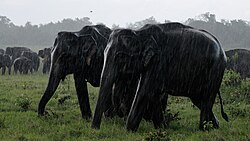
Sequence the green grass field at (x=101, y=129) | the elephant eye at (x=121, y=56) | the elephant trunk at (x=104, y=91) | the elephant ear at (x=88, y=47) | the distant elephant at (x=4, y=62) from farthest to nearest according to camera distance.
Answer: the distant elephant at (x=4, y=62), the elephant ear at (x=88, y=47), the elephant eye at (x=121, y=56), the elephant trunk at (x=104, y=91), the green grass field at (x=101, y=129)

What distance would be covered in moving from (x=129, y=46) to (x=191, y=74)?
1.35 metres

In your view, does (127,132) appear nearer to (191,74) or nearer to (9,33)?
(191,74)

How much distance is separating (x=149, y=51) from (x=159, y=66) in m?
0.35

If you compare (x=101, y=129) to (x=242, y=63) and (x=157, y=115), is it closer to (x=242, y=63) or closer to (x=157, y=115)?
(x=157, y=115)

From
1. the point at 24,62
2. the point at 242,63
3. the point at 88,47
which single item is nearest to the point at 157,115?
the point at 88,47

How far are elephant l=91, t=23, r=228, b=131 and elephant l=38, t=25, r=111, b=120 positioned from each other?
1.49 meters

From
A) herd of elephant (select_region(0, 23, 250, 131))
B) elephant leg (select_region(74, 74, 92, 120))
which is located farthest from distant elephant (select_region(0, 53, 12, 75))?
herd of elephant (select_region(0, 23, 250, 131))

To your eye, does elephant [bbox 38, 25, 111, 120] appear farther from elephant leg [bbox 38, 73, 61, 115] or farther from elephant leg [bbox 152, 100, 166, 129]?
elephant leg [bbox 152, 100, 166, 129]

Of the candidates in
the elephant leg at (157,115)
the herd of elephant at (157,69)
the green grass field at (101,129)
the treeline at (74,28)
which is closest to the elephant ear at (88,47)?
the herd of elephant at (157,69)

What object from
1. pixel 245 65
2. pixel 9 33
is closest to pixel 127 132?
pixel 245 65

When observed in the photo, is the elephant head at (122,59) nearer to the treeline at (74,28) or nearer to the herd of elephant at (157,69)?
the herd of elephant at (157,69)

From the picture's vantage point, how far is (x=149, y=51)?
7.84 metres

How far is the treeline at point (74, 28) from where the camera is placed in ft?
195

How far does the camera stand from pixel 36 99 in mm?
13828
